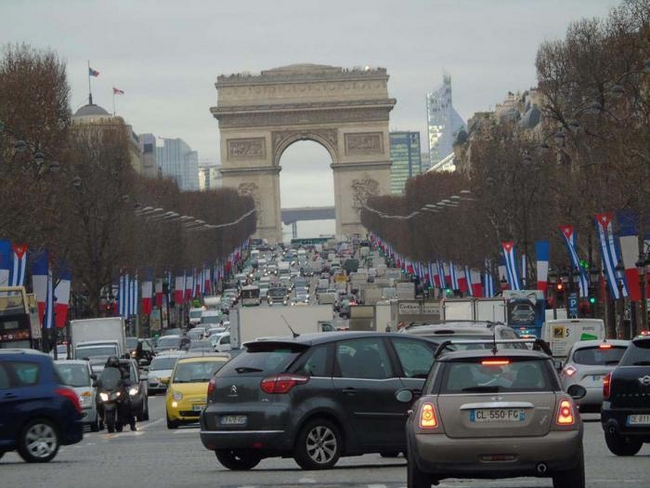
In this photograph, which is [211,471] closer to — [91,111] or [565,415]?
[565,415]

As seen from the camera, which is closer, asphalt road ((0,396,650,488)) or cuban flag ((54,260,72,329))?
asphalt road ((0,396,650,488))

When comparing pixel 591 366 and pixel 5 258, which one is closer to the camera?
pixel 591 366

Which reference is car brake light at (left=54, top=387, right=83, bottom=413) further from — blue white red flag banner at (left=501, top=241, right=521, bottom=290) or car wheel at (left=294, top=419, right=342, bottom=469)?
blue white red flag banner at (left=501, top=241, right=521, bottom=290)

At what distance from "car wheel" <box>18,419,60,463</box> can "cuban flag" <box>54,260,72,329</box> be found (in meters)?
39.9

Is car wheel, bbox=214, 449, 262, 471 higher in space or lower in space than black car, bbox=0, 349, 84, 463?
lower

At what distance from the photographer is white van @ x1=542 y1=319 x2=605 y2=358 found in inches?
1935

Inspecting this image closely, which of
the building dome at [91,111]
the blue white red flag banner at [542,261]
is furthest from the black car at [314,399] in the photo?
the building dome at [91,111]

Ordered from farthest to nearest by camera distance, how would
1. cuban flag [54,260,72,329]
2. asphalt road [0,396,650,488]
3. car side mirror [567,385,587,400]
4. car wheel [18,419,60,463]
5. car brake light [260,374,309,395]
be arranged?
cuban flag [54,260,72,329], car wheel [18,419,60,463], car side mirror [567,385,587,400], car brake light [260,374,309,395], asphalt road [0,396,650,488]

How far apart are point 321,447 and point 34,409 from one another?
5.04 meters

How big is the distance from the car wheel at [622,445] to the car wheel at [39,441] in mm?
6769

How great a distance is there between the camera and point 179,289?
365 ft

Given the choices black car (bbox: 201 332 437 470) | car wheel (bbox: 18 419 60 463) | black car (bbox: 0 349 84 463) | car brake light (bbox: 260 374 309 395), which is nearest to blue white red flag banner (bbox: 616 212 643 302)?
black car (bbox: 0 349 84 463)

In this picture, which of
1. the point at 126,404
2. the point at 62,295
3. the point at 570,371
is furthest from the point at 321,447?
the point at 62,295

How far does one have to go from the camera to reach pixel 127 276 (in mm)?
82938
